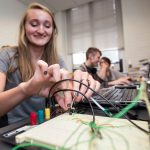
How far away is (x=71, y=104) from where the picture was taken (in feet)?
1.57

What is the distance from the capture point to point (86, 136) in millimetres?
271

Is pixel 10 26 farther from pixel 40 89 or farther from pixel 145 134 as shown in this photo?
pixel 145 134

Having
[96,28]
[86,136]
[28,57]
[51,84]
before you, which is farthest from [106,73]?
[86,136]

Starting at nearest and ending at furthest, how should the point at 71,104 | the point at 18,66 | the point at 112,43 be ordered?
the point at 71,104 → the point at 18,66 → the point at 112,43

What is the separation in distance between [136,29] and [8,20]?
7.38 ft

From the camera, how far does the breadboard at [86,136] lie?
243mm

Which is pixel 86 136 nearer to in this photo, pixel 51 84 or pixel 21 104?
pixel 51 84

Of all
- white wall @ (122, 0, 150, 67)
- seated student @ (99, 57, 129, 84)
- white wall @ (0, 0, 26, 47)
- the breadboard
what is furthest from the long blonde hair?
white wall @ (122, 0, 150, 67)

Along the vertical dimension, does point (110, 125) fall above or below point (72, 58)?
below

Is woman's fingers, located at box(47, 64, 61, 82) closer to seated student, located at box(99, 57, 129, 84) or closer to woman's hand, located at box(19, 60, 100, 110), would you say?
woman's hand, located at box(19, 60, 100, 110)

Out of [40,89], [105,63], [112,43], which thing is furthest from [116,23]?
[40,89]

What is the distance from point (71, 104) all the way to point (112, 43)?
9.86 ft

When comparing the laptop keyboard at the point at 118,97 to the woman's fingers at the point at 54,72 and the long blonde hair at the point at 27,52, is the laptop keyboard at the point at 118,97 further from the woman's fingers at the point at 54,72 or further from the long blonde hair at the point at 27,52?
the long blonde hair at the point at 27,52

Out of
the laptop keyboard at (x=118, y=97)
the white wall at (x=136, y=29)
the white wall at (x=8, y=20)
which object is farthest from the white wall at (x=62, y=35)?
the laptop keyboard at (x=118, y=97)
